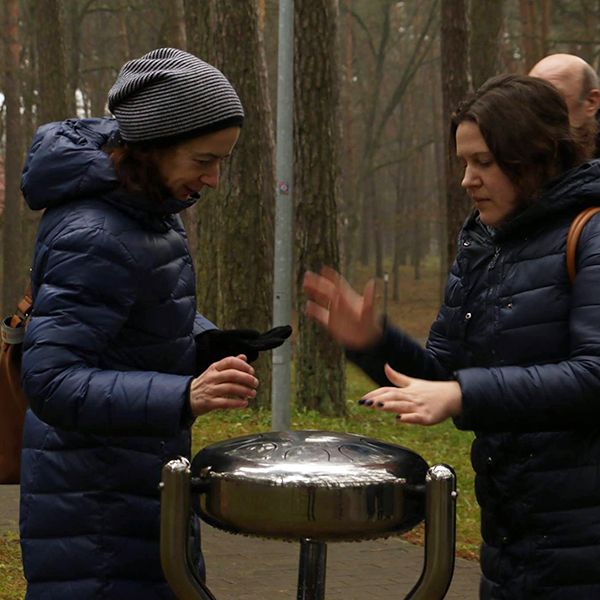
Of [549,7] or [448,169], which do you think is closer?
[448,169]

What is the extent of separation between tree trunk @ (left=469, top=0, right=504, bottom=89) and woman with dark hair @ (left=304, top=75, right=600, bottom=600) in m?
13.0

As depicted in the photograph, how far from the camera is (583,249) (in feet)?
8.70

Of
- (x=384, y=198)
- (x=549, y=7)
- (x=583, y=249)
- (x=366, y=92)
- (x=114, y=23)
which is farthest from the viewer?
(x=384, y=198)

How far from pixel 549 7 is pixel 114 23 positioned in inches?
535

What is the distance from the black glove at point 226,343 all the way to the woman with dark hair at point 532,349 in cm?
30

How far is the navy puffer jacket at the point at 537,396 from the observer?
255cm

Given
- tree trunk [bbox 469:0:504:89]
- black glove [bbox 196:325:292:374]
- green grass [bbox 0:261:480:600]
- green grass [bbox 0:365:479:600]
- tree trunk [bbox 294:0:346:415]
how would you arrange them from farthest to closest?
tree trunk [bbox 469:0:504:89]
tree trunk [bbox 294:0:346:415]
green grass [bbox 0:365:479:600]
green grass [bbox 0:261:480:600]
black glove [bbox 196:325:292:374]

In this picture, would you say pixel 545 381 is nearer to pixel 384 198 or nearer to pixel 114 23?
pixel 114 23

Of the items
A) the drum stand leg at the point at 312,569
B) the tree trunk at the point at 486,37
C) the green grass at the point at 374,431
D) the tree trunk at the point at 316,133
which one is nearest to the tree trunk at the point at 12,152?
the tree trunk at the point at 486,37

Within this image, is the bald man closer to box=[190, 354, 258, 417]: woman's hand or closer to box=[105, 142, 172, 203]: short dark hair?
box=[105, 142, 172, 203]: short dark hair

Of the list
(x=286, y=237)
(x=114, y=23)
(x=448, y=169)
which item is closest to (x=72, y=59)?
(x=114, y=23)

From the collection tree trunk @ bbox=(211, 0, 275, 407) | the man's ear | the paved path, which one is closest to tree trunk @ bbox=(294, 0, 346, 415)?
tree trunk @ bbox=(211, 0, 275, 407)

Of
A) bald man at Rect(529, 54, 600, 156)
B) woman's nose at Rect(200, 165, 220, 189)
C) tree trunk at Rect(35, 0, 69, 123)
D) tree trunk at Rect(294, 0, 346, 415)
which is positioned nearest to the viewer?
woman's nose at Rect(200, 165, 220, 189)

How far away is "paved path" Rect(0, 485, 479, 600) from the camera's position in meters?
6.17
